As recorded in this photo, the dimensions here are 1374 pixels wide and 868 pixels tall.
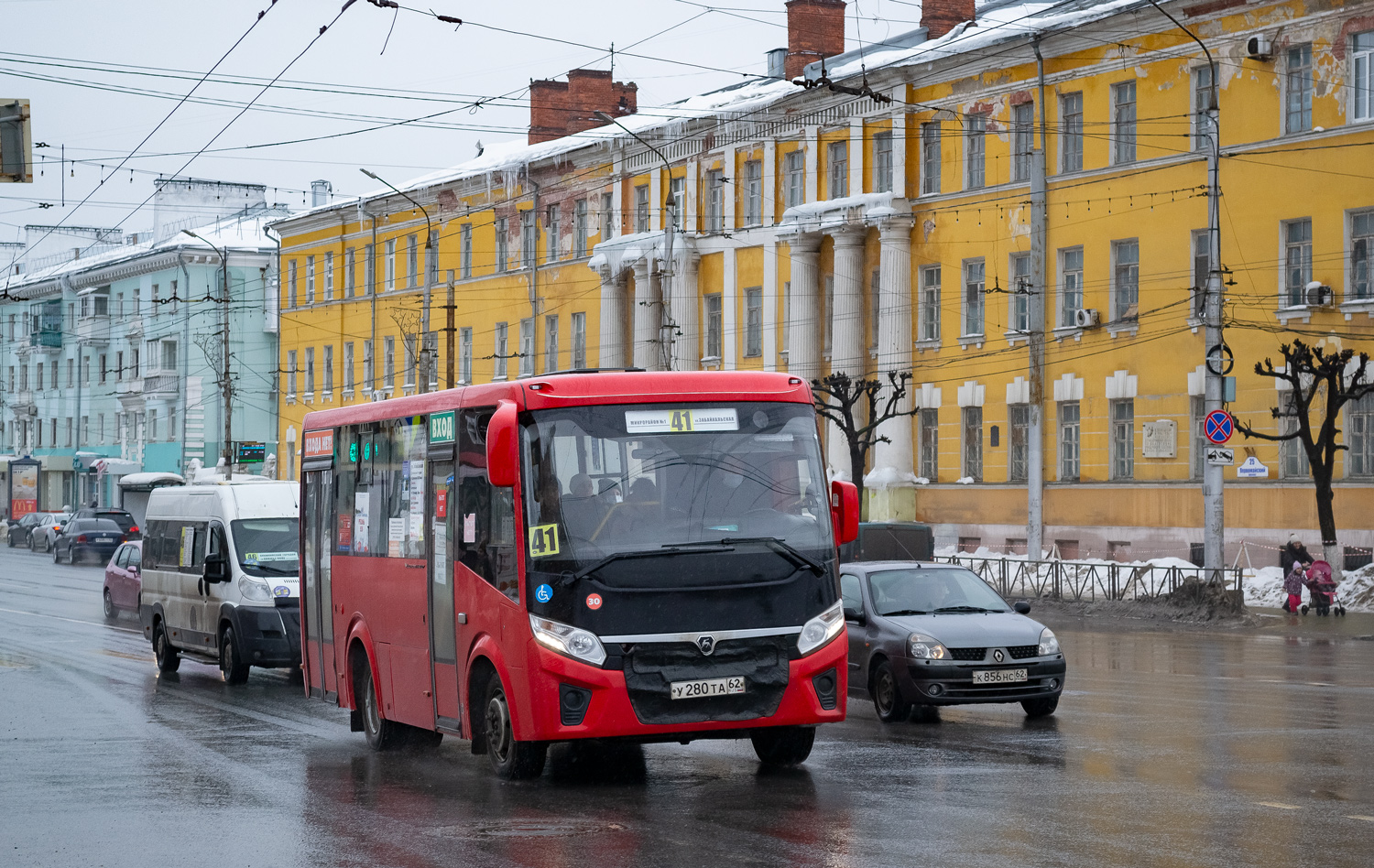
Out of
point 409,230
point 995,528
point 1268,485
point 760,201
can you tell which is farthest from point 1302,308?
point 409,230

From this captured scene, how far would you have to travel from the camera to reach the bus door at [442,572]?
499 inches

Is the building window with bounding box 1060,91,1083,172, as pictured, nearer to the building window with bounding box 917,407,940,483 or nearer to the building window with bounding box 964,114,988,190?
the building window with bounding box 964,114,988,190

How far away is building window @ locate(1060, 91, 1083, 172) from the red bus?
30.8 meters

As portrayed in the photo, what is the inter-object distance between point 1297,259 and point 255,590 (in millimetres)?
23917

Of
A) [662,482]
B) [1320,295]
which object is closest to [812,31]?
[1320,295]

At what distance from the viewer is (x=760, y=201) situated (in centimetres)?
5072

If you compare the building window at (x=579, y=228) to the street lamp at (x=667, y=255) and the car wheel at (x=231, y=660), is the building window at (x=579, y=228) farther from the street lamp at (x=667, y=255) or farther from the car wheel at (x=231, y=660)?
the car wheel at (x=231, y=660)

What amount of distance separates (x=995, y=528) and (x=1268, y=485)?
8076 millimetres

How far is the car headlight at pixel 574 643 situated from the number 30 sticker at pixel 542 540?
0.46 meters

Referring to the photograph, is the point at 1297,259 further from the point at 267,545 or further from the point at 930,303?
the point at 267,545

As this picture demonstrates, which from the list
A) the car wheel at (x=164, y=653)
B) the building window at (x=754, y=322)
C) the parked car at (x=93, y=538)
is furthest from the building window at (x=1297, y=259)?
the parked car at (x=93, y=538)

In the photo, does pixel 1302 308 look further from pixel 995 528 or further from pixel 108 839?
pixel 108 839

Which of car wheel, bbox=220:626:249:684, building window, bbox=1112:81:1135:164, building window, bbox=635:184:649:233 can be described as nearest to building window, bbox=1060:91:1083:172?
building window, bbox=1112:81:1135:164

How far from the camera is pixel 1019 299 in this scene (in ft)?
142
